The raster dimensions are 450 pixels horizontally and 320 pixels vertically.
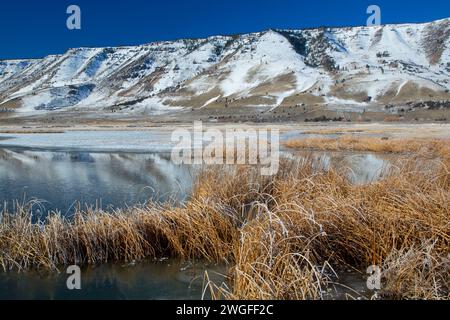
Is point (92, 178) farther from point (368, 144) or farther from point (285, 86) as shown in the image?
point (285, 86)

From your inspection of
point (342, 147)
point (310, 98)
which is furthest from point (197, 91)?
point (342, 147)

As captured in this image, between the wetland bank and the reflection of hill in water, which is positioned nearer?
the wetland bank

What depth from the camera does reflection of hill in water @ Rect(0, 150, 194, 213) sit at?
13.3m

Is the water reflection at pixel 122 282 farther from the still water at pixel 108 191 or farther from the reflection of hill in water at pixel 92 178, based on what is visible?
the reflection of hill in water at pixel 92 178

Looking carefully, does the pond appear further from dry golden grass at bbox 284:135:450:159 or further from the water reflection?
dry golden grass at bbox 284:135:450:159

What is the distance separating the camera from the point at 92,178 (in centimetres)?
1781

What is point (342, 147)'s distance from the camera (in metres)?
29.2

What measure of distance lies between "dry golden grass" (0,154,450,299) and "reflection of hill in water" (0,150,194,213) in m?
1.43

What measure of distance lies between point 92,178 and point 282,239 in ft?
43.0

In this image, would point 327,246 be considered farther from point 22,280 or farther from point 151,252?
point 22,280

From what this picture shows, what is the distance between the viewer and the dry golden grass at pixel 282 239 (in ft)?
19.0

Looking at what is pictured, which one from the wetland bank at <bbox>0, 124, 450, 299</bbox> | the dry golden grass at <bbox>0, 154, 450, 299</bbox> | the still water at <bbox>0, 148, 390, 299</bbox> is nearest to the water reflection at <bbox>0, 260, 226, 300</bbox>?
the still water at <bbox>0, 148, 390, 299</bbox>

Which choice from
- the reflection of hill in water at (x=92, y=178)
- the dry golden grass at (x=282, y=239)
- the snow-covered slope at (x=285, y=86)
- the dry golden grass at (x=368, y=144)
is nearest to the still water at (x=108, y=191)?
the reflection of hill in water at (x=92, y=178)

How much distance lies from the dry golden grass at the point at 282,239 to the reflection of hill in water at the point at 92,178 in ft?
4.70
